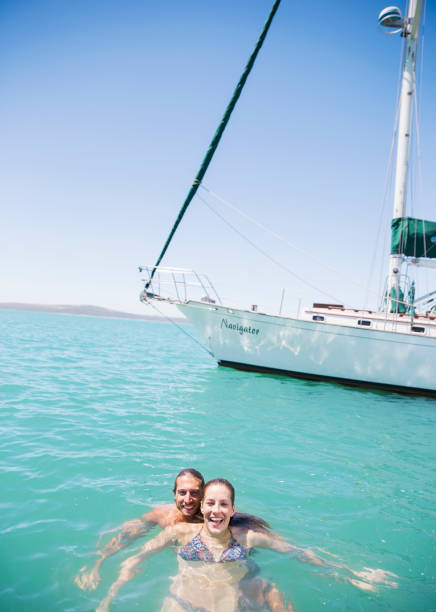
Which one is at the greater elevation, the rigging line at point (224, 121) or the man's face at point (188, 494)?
the rigging line at point (224, 121)

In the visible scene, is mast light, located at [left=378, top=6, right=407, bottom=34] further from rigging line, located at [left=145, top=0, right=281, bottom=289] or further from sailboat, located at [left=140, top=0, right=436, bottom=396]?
rigging line, located at [left=145, top=0, right=281, bottom=289]

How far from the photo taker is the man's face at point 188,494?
340 centimetres

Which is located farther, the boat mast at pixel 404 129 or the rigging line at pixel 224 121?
the boat mast at pixel 404 129

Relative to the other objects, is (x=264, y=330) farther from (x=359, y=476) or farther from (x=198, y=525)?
(x=198, y=525)

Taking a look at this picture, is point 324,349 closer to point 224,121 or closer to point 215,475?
point 224,121

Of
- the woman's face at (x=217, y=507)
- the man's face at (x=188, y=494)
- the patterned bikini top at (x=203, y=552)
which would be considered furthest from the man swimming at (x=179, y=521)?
the woman's face at (x=217, y=507)

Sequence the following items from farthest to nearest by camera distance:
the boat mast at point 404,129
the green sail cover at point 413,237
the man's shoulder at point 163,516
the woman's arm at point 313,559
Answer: the boat mast at point 404,129 → the green sail cover at point 413,237 → the man's shoulder at point 163,516 → the woman's arm at point 313,559

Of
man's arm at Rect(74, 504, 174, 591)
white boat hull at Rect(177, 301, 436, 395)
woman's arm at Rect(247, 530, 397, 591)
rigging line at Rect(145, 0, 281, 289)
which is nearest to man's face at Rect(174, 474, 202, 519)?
man's arm at Rect(74, 504, 174, 591)

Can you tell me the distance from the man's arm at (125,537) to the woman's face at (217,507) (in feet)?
2.99

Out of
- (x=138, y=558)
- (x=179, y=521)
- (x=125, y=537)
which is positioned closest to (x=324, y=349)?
(x=179, y=521)

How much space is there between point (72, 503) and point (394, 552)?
3.72 metres

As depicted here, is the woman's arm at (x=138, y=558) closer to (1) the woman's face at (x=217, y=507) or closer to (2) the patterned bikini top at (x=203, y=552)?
(2) the patterned bikini top at (x=203, y=552)

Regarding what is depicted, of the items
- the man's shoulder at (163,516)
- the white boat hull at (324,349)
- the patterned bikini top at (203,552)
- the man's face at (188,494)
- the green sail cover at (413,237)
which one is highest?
the green sail cover at (413,237)

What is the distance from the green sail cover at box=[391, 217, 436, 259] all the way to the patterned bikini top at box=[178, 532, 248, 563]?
583 inches
